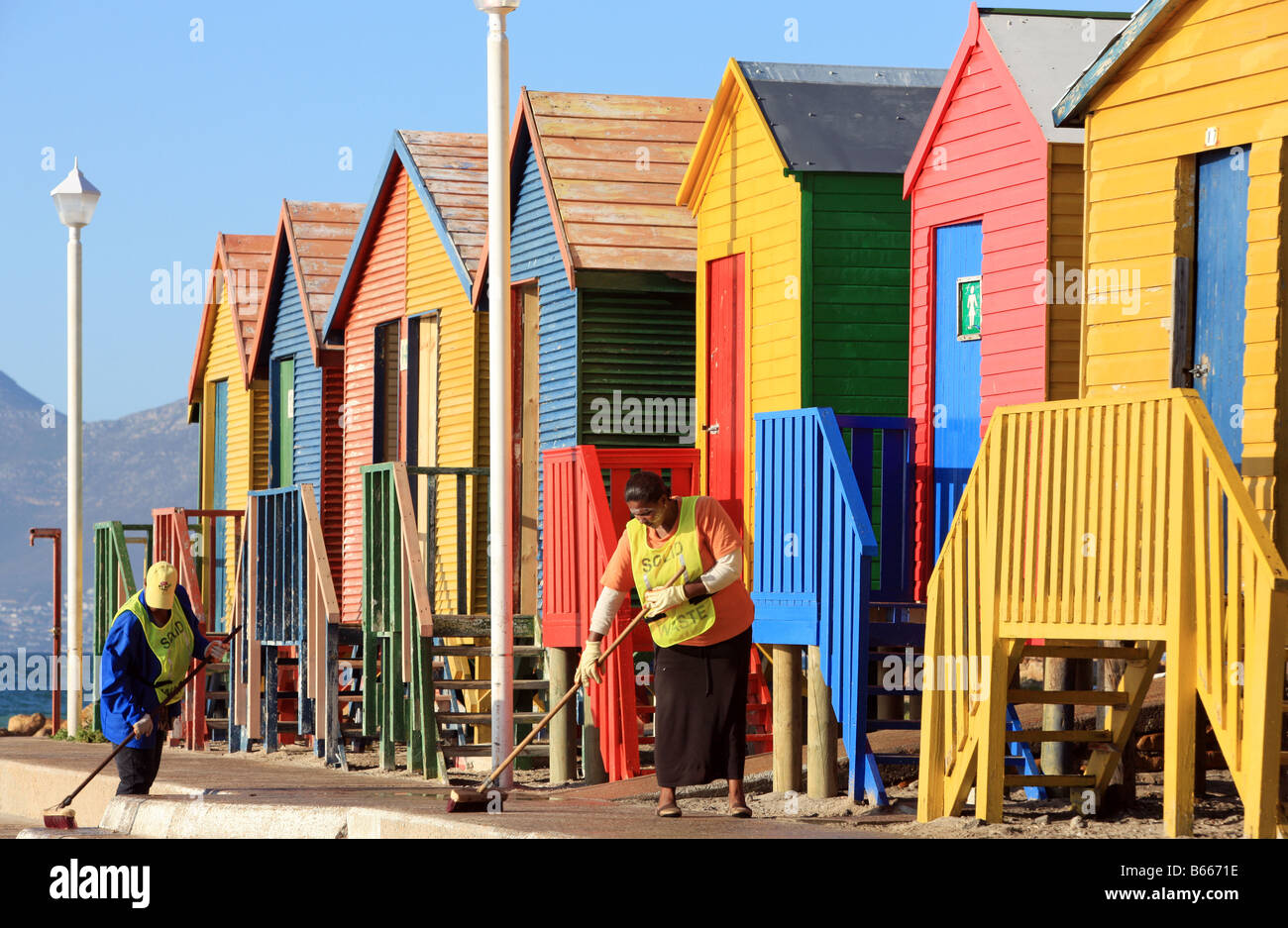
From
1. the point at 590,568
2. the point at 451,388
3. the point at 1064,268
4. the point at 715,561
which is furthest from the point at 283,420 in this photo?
the point at 715,561

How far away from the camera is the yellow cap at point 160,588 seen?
1300 centimetres

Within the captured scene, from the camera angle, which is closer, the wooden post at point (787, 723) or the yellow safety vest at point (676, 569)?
the yellow safety vest at point (676, 569)

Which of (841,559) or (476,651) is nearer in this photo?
(841,559)

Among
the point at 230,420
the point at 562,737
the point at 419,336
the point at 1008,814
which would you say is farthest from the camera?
the point at 230,420

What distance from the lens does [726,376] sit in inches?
648

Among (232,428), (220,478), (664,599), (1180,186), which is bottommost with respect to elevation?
(664,599)

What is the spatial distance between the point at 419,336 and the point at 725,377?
5463 millimetres

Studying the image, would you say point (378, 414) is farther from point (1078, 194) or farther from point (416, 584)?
point (1078, 194)

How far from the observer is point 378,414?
22.0m

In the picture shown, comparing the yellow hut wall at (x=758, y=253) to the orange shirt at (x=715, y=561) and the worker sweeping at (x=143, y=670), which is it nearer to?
the orange shirt at (x=715, y=561)

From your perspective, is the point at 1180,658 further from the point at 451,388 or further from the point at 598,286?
the point at 451,388

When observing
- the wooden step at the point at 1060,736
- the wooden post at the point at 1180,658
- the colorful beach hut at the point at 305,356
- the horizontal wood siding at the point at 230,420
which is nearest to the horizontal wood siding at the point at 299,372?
the colorful beach hut at the point at 305,356

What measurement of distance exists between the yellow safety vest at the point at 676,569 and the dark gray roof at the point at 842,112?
4.88 metres

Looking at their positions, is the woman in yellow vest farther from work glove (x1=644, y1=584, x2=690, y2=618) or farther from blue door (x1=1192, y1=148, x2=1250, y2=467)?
blue door (x1=1192, y1=148, x2=1250, y2=467)
